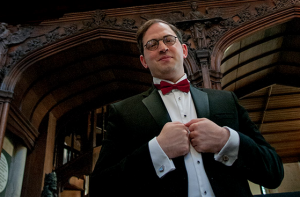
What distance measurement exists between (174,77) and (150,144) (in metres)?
0.46

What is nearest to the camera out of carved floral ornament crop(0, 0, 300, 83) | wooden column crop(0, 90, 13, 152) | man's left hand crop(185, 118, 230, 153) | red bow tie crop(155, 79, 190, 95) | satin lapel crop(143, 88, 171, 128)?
man's left hand crop(185, 118, 230, 153)

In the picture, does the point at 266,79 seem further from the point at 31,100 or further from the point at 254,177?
the point at 254,177

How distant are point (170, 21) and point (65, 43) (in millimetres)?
1941

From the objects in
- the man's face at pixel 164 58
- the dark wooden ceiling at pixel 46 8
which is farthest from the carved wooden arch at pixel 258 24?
the man's face at pixel 164 58

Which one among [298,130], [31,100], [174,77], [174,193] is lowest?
[174,193]

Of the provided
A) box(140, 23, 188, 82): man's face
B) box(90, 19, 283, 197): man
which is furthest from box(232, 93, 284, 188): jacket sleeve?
box(140, 23, 188, 82): man's face

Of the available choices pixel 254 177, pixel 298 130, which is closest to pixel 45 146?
pixel 254 177

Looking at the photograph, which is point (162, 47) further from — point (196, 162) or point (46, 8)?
point (46, 8)

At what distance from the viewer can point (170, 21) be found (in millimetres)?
4801

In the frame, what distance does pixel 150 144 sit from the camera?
1026 millimetres

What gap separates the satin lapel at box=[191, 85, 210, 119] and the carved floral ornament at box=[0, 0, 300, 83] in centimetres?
325

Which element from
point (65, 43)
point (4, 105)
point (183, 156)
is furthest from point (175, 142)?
point (65, 43)

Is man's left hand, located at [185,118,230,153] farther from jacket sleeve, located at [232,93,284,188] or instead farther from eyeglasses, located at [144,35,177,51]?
eyeglasses, located at [144,35,177,51]

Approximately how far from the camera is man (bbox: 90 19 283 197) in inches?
38.9
